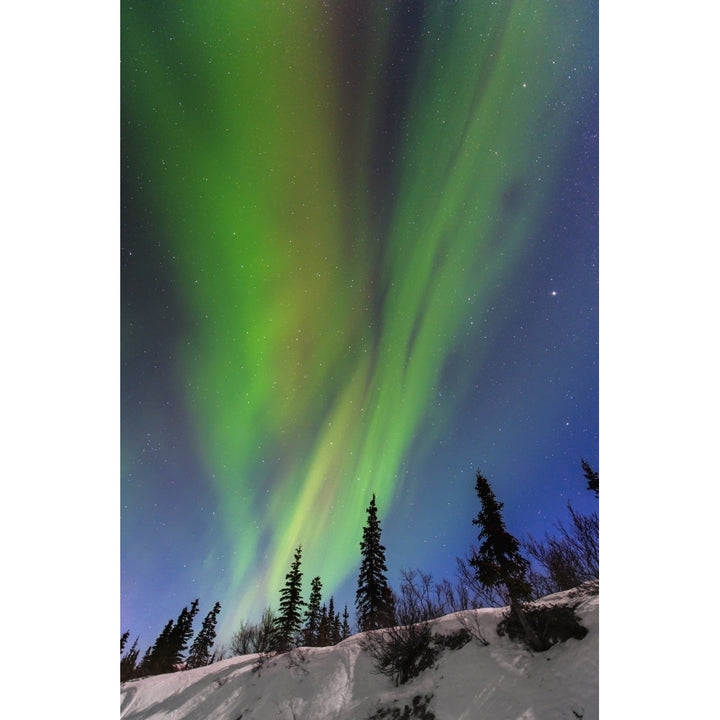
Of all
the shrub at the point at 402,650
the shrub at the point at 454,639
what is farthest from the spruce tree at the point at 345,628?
the shrub at the point at 454,639

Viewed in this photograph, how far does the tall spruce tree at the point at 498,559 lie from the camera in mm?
3732

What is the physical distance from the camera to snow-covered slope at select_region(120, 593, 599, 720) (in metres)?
3.14

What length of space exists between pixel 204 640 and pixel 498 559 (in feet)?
7.59

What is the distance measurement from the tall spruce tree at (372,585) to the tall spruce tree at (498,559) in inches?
29.3

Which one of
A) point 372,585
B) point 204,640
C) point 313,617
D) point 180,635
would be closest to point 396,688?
point 372,585

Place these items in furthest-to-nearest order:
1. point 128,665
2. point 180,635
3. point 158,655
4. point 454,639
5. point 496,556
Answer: point 496,556
point 454,639
point 180,635
point 158,655
point 128,665

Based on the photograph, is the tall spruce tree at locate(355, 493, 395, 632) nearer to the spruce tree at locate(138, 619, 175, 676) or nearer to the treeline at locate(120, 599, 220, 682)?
the treeline at locate(120, 599, 220, 682)

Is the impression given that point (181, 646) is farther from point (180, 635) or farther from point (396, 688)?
point (396, 688)

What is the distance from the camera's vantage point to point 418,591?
12.5ft

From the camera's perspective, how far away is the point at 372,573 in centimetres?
364
